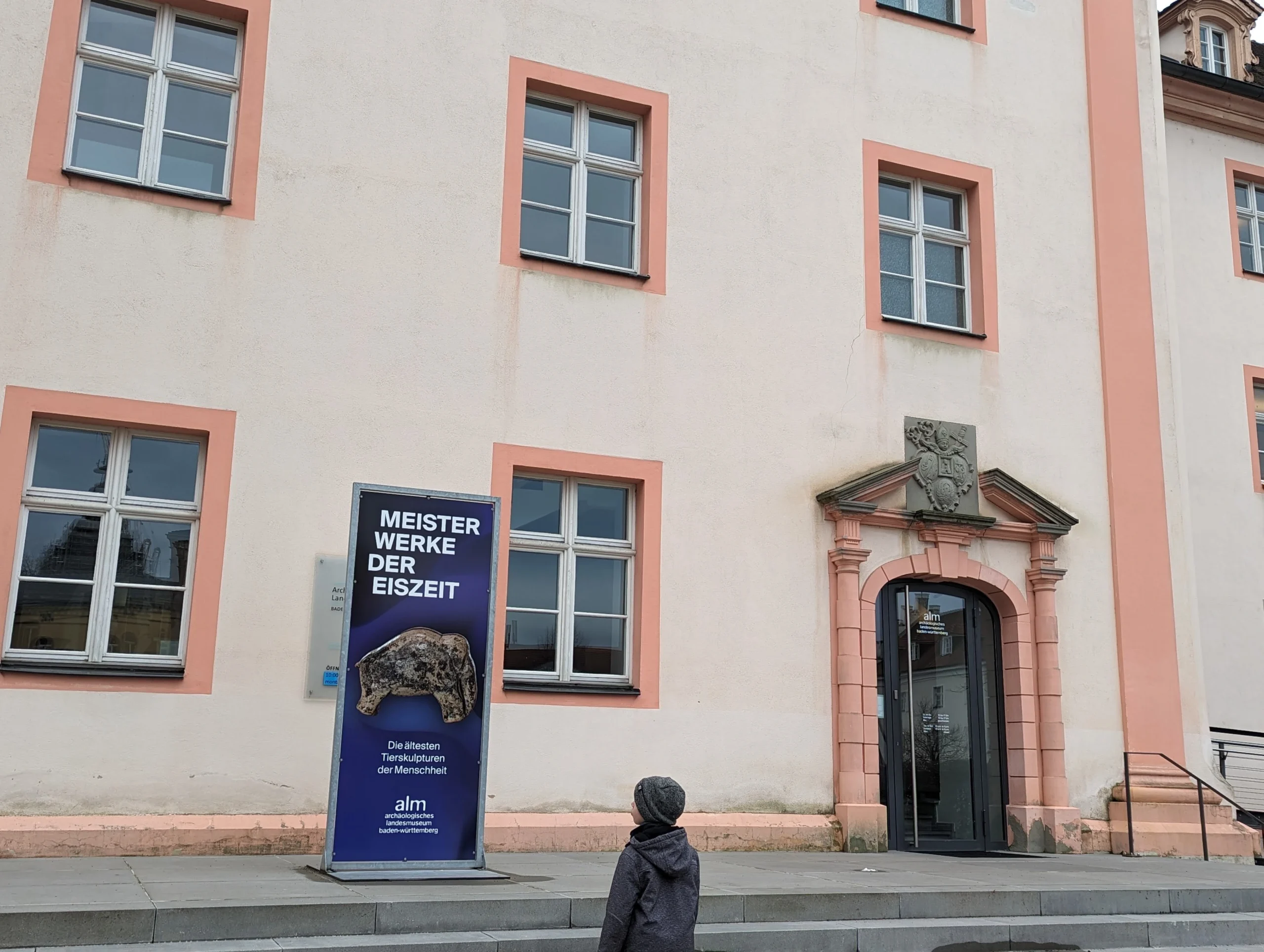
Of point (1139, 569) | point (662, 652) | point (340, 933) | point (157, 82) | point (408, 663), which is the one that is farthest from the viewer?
point (1139, 569)

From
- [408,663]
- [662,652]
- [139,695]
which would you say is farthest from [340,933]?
[662,652]

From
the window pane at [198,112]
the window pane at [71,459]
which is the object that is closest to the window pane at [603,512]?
the window pane at [71,459]

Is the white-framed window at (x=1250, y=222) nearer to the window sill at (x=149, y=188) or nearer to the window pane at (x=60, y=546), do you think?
the window sill at (x=149, y=188)

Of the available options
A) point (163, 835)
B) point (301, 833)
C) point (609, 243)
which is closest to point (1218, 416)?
point (609, 243)

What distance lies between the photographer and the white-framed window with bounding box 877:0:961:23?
1327 centimetres

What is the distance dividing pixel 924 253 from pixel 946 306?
553mm

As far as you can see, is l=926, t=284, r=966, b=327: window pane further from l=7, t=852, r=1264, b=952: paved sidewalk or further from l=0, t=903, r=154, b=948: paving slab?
l=0, t=903, r=154, b=948: paving slab

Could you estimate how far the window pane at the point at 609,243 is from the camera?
11.3 metres

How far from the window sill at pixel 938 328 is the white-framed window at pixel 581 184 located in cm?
256

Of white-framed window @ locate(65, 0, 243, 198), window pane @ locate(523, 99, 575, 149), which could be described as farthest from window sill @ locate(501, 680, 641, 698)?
window pane @ locate(523, 99, 575, 149)

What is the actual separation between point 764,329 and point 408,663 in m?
5.06

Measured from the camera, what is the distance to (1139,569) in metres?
12.7

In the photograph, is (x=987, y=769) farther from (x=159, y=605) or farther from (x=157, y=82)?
(x=157, y=82)

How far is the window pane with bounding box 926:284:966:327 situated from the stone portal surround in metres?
1.86
